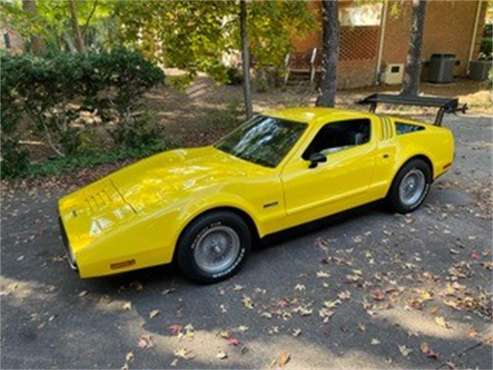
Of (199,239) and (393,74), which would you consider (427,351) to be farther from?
(393,74)

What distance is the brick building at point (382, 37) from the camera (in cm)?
1515

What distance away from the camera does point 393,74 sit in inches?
634

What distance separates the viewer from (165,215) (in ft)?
10.8

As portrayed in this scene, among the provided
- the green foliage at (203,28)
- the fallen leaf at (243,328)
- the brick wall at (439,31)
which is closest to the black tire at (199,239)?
the fallen leaf at (243,328)

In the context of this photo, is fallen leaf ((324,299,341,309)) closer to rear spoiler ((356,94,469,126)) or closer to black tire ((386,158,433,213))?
black tire ((386,158,433,213))

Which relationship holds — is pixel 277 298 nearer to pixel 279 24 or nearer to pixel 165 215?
pixel 165 215

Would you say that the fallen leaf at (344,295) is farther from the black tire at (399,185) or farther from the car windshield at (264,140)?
the black tire at (399,185)

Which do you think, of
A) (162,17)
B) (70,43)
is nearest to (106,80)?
(162,17)

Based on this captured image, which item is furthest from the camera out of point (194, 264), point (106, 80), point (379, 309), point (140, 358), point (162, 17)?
point (162, 17)

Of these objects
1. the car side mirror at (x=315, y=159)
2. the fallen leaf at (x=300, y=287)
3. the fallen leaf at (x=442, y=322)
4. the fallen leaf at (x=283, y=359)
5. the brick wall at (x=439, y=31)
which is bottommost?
the fallen leaf at (x=442, y=322)

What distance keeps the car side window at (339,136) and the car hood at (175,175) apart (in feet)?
2.14

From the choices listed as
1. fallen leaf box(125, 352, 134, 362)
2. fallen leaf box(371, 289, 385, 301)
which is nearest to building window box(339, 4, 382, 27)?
fallen leaf box(371, 289, 385, 301)

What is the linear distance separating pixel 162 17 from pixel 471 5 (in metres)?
15.2

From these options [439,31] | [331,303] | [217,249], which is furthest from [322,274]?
[439,31]
